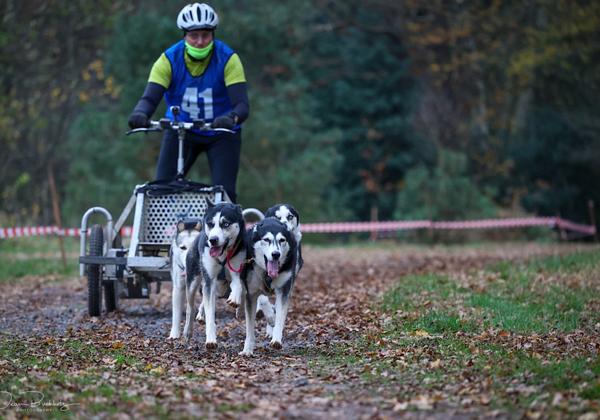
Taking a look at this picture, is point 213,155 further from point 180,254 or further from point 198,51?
point 180,254

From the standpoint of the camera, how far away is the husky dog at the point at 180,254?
34.3ft

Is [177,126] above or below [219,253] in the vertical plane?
above

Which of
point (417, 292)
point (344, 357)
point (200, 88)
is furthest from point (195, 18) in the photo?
point (417, 292)

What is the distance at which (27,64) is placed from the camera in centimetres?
3275

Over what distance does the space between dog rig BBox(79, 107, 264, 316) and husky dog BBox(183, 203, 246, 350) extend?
1576 millimetres

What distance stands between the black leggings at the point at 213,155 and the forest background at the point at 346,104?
15202mm

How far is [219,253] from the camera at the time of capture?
952cm

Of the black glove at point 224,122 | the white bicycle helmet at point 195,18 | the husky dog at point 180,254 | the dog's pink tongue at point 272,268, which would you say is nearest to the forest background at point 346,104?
the white bicycle helmet at point 195,18

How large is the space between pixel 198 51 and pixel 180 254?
2404mm

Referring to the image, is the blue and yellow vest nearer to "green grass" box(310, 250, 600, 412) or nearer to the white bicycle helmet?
the white bicycle helmet

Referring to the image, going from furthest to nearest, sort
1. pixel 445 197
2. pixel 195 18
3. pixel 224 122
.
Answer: pixel 445 197 < pixel 195 18 < pixel 224 122

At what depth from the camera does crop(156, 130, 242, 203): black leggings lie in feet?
39.1

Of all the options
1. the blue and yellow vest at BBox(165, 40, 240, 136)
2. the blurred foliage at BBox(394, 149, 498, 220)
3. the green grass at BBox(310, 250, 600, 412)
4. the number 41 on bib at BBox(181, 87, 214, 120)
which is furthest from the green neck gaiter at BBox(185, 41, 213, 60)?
the blurred foliage at BBox(394, 149, 498, 220)

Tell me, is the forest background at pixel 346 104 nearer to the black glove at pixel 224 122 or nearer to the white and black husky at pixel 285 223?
the black glove at pixel 224 122
